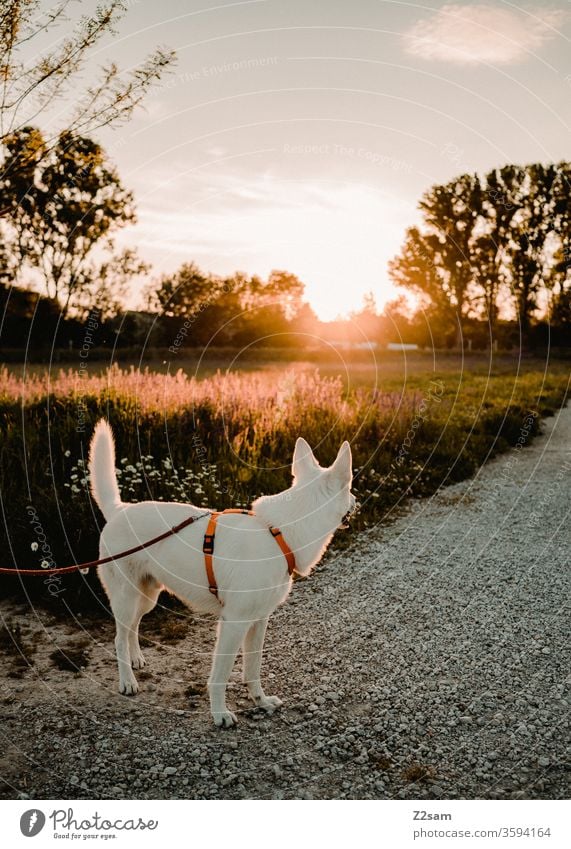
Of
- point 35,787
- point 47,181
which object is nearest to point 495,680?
point 35,787

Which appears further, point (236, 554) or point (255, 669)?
point (255, 669)

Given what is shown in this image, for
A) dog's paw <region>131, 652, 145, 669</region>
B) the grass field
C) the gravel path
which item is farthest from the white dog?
the grass field

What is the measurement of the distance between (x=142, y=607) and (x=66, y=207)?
7215 millimetres

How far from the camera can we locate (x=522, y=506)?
1068 centimetres

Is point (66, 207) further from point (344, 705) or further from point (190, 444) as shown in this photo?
point (344, 705)

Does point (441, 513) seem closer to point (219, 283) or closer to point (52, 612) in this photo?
point (219, 283)

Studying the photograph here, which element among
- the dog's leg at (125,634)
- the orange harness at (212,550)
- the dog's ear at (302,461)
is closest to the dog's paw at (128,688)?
the dog's leg at (125,634)

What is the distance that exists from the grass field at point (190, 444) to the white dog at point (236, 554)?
80.4 inches

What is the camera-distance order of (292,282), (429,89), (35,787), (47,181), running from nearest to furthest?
(35,787) < (429,89) < (47,181) < (292,282)

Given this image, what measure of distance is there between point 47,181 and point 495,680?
8.09 m

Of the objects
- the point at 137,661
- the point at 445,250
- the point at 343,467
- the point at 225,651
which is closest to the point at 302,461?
the point at 343,467

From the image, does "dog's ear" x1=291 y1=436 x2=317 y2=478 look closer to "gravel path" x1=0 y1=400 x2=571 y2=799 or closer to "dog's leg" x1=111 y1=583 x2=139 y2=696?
"dog's leg" x1=111 y1=583 x2=139 y2=696

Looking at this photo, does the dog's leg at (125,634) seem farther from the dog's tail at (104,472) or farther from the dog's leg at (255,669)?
the dog's leg at (255,669)

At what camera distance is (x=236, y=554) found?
14.2 ft
